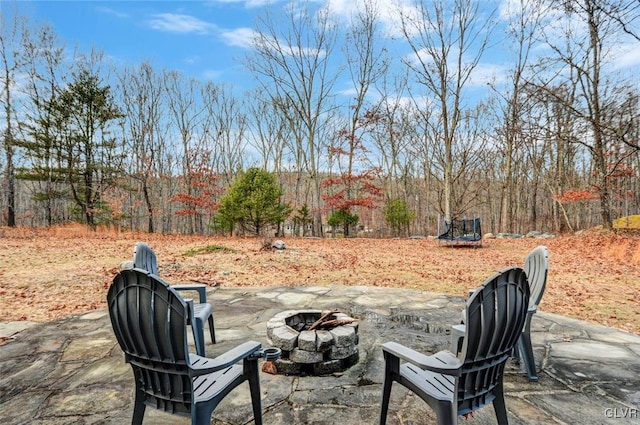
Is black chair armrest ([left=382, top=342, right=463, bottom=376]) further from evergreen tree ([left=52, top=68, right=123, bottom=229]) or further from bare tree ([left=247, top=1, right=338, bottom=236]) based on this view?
evergreen tree ([left=52, top=68, right=123, bottom=229])

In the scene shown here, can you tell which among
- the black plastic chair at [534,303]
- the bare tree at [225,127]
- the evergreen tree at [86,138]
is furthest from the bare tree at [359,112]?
the black plastic chair at [534,303]

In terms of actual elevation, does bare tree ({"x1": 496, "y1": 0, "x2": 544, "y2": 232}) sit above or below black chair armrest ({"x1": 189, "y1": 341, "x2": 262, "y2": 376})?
above

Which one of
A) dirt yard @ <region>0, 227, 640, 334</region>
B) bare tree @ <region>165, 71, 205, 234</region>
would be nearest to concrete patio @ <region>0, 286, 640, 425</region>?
dirt yard @ <region>0, 227, 640, 334</region>

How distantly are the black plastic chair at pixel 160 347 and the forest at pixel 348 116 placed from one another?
10.4 m

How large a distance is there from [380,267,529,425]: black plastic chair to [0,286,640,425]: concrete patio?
0.44 meters

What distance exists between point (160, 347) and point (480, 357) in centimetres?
132

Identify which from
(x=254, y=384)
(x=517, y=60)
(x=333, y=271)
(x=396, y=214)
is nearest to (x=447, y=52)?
(x=517, y=60)

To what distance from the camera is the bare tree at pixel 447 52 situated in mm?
12391

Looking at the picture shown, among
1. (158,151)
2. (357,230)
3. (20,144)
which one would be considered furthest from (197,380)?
Result: (158,151)

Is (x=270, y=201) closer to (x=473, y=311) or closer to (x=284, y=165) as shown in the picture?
(x=284, y=165)

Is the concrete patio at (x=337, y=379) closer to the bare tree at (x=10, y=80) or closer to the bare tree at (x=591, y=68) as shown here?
the bare tree at (x=591, y=68)

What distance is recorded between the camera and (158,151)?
59.4ft

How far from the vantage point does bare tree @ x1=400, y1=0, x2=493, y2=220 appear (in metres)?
12.4

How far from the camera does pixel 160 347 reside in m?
1.35
